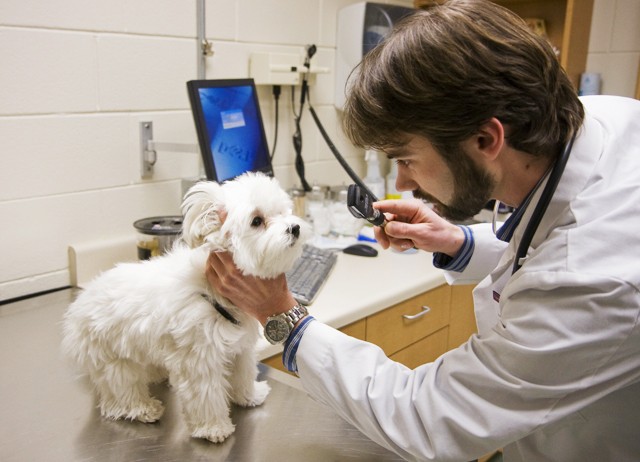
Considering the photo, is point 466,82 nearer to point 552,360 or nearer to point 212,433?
point 552,360

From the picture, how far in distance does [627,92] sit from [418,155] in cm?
209

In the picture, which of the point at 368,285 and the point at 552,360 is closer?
the point at 552,360

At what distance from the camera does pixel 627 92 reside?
2.58m

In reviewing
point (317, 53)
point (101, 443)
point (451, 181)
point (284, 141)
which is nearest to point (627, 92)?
point (317, 53)

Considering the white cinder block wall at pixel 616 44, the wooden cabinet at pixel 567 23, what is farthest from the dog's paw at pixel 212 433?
the white cinder block wall at pixel 616 44

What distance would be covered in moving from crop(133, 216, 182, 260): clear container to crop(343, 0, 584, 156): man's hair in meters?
0.79

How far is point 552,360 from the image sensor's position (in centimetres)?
75

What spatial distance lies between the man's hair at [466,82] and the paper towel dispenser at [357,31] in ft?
4.52

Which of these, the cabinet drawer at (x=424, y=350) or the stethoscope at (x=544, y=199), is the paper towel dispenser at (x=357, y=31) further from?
the stethoscope at (x=544, y=199)

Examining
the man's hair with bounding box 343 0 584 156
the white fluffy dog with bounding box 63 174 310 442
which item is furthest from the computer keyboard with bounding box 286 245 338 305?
the man's hair with bounding box 343 0 584 156

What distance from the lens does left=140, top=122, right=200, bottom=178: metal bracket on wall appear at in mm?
1725

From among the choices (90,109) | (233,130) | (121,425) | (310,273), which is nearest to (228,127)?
(233,130)

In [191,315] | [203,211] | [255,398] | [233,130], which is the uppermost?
[233,130]

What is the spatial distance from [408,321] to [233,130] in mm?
775
